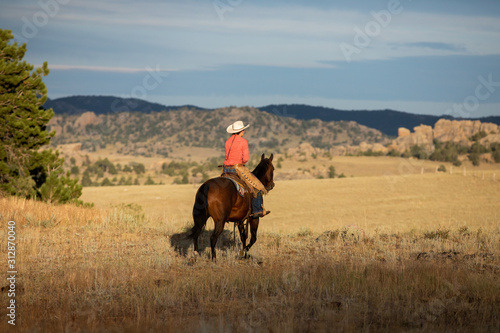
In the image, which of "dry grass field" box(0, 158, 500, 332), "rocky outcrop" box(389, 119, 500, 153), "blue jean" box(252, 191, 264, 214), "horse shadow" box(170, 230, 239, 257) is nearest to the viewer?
"dry grass field" box(0, 158, 500, 332)

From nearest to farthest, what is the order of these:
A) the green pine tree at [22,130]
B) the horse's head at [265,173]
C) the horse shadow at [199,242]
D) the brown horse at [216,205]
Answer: the brown horse at [216,205] < the horse's head at [265,173] < the horse shadow at [199,242] < the green pine tree at [22,130]

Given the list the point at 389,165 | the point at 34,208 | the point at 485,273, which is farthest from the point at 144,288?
the point at 389,165

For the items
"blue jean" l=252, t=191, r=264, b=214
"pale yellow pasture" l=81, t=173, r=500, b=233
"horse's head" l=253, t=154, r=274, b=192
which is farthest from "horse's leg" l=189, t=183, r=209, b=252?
"pale yellow pasture" l=81, t=173, r=500, b=233

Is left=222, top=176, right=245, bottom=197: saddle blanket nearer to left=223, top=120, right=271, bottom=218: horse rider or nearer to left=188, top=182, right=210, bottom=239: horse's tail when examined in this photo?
left=223, top=120, right=271, bottom=218: horse rider

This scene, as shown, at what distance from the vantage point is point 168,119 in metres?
177

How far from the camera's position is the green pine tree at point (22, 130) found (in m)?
19.4

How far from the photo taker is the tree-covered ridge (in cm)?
15025

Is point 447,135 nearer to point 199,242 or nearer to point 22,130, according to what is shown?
point 22,130

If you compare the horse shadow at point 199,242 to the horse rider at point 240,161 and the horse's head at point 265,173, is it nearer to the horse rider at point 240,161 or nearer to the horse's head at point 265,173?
the horse rider at point 240,161

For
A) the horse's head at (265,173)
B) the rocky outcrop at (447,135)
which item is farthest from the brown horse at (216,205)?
the rocky outcrop at (447,135)

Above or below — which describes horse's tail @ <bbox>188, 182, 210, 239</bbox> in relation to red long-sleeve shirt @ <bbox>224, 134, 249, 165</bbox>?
below

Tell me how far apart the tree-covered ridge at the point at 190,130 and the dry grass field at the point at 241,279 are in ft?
411

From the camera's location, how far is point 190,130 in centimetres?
16488

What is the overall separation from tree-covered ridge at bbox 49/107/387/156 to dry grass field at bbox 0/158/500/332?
411 feet
